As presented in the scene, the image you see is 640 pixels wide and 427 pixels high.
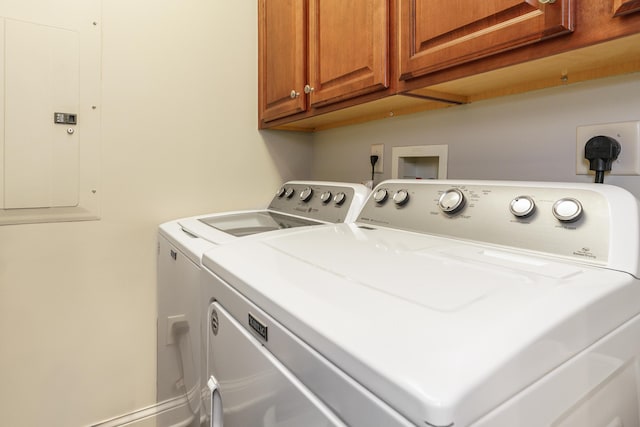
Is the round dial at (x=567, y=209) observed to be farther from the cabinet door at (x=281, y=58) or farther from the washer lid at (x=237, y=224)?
the cabinet door at (x=281, y=58)

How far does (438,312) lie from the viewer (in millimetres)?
469

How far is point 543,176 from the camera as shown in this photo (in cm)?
106

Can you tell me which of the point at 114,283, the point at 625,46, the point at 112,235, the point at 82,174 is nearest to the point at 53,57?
the point at 82,174

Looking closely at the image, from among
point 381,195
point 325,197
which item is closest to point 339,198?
point 325,197

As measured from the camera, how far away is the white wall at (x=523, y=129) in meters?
0.92

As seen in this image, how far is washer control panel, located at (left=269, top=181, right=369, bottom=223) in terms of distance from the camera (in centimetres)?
127

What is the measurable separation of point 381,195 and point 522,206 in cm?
44

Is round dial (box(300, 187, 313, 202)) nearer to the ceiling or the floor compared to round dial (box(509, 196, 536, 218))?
nearer to the ceiling

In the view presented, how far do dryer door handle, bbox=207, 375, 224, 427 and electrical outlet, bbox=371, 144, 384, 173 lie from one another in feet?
3.53

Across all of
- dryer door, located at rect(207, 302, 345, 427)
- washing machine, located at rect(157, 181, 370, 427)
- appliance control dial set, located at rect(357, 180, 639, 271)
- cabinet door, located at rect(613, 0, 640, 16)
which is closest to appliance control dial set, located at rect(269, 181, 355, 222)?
washing machine, located at rect(157, 181, 370, 427)

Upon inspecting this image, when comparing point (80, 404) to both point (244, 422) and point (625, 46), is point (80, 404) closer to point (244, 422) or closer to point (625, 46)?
point (244, 422)

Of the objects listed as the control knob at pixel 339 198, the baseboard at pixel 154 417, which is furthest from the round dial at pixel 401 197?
the baseboard at pixel 154 417

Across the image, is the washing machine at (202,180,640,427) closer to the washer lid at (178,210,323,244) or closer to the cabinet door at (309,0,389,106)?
the washer lid at (178,210,323,244)

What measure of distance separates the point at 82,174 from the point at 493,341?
4.98 feet
